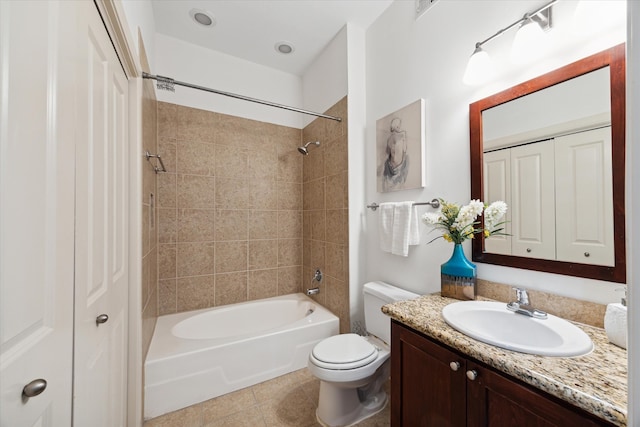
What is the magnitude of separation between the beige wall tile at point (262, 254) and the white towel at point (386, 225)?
51.4 inches

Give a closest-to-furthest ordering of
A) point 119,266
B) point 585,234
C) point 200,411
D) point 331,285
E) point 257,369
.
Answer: point 585,234
point 119,266
point 200,411
point 257,369
point 331,285

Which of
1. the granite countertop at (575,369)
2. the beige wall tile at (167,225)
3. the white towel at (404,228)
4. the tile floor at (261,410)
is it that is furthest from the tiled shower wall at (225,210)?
the granite countertop at (575,369)

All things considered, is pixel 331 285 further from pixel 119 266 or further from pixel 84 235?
pixel 84 235

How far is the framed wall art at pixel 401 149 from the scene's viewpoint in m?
1.57

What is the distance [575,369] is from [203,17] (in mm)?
2874

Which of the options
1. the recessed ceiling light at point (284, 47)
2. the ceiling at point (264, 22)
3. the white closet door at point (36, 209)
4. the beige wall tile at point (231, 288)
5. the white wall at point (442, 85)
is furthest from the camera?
the beige wall tile at point (231, 288)

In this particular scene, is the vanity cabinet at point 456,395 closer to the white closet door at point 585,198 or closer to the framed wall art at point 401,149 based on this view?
the white closet door at point 585,198

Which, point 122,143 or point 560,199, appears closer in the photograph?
point 560,199

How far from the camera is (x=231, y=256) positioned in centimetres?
245

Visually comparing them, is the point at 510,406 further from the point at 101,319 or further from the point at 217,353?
the point at 217,353

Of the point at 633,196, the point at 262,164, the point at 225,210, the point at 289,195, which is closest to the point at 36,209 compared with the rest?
the point at 633,196

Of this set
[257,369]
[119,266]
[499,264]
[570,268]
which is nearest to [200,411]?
[257,369]

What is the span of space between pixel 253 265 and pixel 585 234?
7.85ft

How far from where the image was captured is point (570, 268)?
0.97 metres
